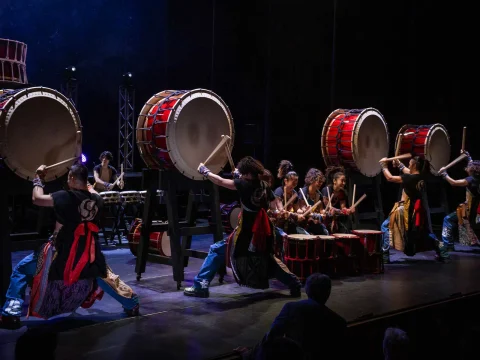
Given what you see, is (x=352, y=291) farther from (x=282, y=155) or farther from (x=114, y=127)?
(x=114, y=127)

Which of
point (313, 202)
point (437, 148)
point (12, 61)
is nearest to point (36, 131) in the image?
point (12, 61)

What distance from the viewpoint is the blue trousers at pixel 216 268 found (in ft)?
16.9

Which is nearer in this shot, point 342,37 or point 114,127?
point 342,37

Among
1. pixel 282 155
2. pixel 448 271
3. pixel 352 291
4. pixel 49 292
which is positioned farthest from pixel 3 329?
pixel 282 155

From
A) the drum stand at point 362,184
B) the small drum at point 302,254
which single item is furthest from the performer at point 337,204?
the small drum at point 302,254

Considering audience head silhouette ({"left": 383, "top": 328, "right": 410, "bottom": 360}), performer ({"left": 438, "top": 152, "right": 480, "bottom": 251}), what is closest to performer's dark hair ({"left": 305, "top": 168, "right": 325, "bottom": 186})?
performer ({"left": 438, "top": 152, "right": 480, "bottom": 251})

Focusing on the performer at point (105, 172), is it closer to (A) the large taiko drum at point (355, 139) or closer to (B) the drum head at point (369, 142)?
(A) the large taiko drum at point (355, 139)

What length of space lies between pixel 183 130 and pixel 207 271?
1.33 m

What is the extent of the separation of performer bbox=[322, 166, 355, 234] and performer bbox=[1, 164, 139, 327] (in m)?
2.92

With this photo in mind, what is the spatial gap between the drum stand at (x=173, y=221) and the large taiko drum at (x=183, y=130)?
0.38ft

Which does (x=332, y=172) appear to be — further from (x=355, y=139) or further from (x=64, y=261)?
(x=64, y=261)

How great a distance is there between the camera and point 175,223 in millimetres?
5523

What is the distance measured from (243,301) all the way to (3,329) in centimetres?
198

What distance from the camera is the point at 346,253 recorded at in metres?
6.21
